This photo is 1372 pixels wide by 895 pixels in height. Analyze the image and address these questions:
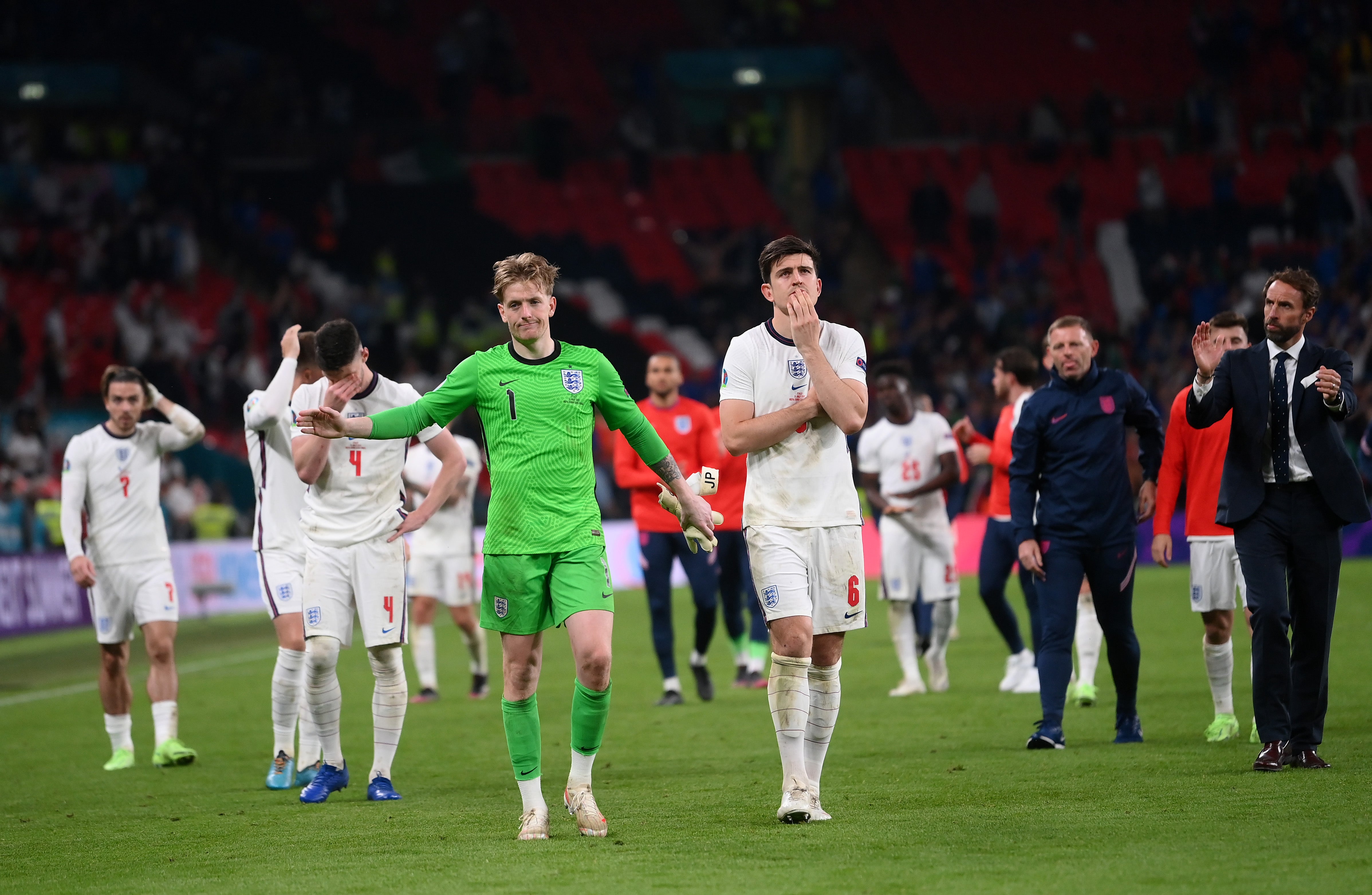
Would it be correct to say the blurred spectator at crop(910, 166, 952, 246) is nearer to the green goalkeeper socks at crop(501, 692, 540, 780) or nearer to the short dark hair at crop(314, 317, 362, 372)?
the short dark hair at crop(314, 317, 362, 372)

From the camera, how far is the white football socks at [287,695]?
28.2 ft

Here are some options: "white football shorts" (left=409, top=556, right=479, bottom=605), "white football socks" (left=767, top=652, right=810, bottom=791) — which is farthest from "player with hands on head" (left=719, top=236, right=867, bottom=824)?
"white football shorts" (left=409, top=556, right=479, bottom=605)

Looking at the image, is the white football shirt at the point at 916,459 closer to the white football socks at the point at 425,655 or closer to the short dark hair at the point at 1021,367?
the short dark hair at the point at 1021,367

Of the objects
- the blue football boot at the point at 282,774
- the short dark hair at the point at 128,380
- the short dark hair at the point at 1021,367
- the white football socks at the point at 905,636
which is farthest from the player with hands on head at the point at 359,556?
the white football socks at the point at 905,636

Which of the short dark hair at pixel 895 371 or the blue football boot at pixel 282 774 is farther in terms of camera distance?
the short dark hair at pixel 895 371

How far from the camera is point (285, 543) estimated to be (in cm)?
899

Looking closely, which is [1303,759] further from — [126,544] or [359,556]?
[126,544]

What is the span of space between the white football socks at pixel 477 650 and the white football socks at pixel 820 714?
657 cm

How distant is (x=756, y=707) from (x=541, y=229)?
77.9ft

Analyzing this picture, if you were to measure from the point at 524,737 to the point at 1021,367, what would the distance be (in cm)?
562

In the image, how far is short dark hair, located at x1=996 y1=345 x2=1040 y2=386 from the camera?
11.1 meters

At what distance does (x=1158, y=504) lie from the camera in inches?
364

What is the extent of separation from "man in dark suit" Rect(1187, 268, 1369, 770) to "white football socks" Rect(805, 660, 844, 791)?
2173 millimetres

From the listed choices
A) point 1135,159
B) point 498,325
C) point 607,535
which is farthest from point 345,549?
point 1135,159
